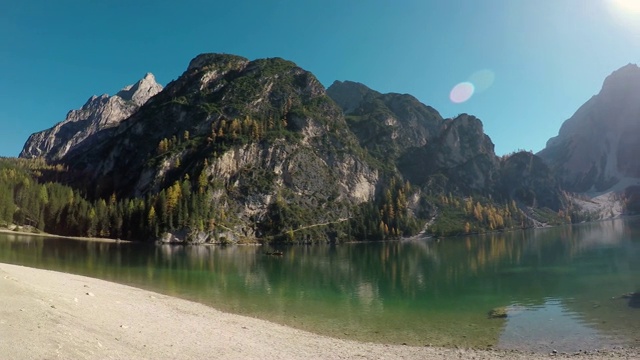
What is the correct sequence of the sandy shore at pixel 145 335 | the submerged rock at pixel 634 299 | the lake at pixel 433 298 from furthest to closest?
the submerged rock at pixel 634 299, the lake at pixel 433 298, the sandy shore at pixel 145 335

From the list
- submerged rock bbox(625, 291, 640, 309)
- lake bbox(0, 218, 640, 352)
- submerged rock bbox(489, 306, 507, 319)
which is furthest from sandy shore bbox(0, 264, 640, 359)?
submerged rock bbox(625, 291, 640, 309)

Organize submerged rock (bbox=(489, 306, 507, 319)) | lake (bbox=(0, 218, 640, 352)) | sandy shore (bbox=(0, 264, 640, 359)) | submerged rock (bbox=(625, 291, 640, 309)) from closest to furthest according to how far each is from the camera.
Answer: sandy shore (bbox=(0, 264, 640, 359)), lake (bbox=(0, 218, 640, 352)), submerged rock (bbox=(489, 306, 507, 319)), submerged rock (bbox=(625, 291, 640, 309))

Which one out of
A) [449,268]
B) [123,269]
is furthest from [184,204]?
[449,268]

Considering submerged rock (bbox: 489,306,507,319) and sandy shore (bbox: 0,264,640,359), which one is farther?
submerged rock (bbox: 489,306,507,319)

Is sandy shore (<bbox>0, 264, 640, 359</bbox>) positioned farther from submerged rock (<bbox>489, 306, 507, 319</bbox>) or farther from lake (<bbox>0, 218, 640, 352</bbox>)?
submerged rock (<bbox>489, 306, 507, 319</bbox>)

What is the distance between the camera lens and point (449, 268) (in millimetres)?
82312

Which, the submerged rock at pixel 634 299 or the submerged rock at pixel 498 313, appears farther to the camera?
the submerged rock at pixel 634 299

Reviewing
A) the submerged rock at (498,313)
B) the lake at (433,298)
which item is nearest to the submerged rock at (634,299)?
the lake at (433,298)

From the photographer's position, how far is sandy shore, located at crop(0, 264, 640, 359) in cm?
1574

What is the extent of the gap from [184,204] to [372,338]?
151981mm

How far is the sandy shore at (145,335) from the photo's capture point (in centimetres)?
1574

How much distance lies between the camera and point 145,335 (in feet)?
74.3

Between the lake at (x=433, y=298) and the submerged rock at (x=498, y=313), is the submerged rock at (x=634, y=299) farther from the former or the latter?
the submerged rock at (x=498, y=313)

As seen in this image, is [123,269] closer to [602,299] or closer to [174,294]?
[174,294]
